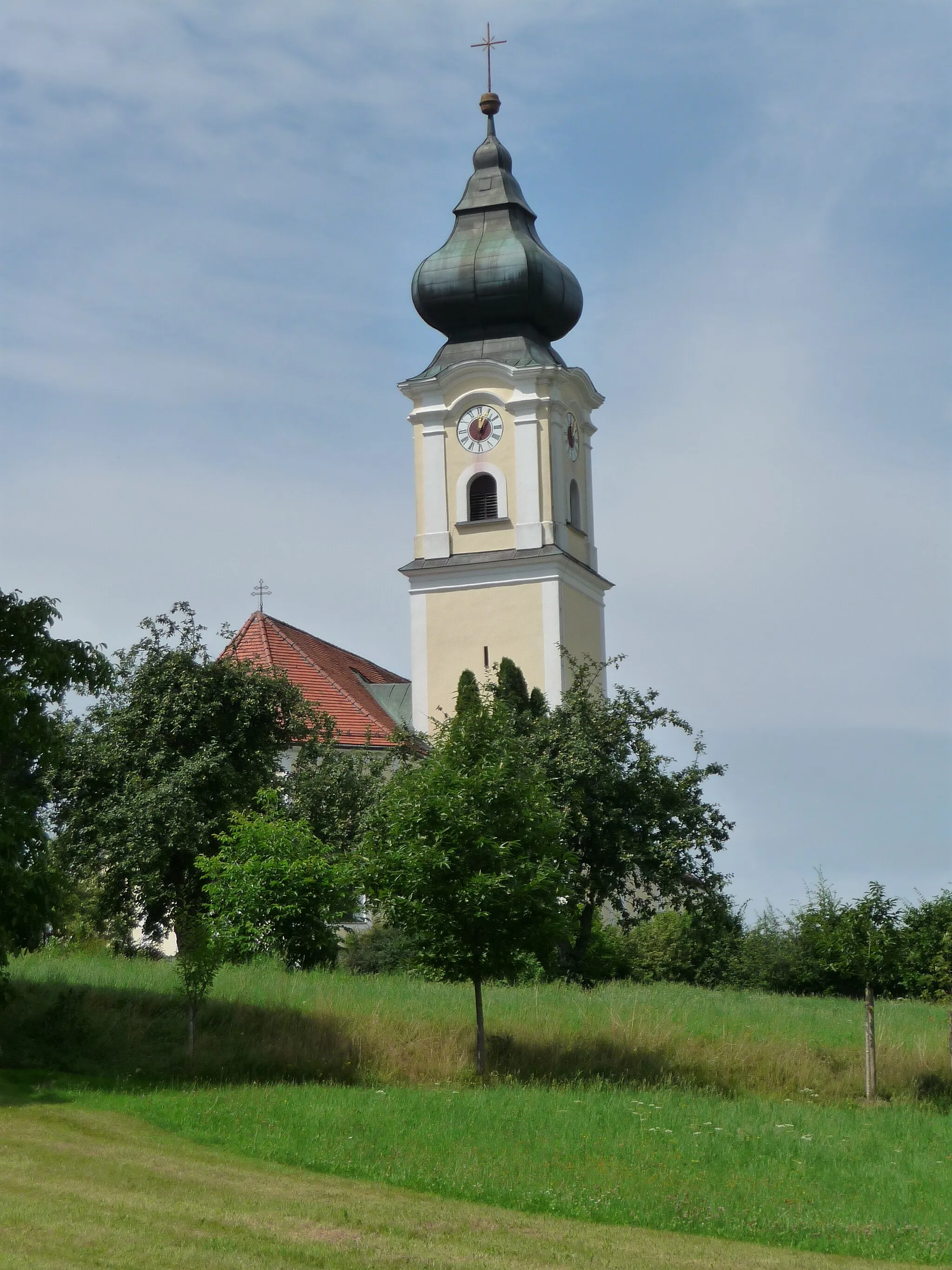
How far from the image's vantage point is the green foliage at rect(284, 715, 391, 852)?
122ft

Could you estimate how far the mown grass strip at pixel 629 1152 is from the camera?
47.9 feet

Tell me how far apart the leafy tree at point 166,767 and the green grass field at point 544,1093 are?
3.85 meters

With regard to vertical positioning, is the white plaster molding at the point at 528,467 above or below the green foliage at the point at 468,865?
above

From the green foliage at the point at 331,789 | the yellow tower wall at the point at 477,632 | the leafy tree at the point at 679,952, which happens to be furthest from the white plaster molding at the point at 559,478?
the green foliage at the point at 331,789

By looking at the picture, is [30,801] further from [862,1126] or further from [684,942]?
[684,942]

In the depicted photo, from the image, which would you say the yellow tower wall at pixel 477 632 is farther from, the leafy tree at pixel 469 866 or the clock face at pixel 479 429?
the leafy tree at pixel 469 866

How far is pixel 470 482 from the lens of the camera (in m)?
52.8

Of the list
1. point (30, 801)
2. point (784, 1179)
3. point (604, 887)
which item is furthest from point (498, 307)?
point (784, 1179)

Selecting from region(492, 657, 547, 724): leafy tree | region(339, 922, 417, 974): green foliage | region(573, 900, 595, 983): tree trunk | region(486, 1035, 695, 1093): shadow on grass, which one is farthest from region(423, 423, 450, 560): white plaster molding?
region(486, 1035, 695, 1093): shadow on grass

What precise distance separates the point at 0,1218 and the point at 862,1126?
10.4 m

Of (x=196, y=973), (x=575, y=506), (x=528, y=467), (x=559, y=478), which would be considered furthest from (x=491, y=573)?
(x=196, y=973)

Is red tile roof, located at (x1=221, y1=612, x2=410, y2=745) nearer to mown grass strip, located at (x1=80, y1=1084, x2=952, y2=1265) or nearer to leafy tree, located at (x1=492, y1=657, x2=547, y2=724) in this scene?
leafy tree, located at (x1=492, y1=657, x2=547, y2=724)

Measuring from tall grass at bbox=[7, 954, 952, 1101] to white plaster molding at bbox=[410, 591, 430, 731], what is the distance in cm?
2486

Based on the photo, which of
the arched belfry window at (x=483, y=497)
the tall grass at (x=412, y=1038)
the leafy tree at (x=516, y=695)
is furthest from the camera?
the arched belfry window at (x=483, y=497)
